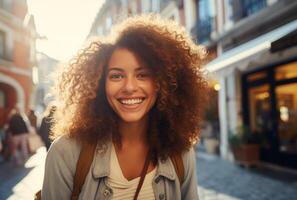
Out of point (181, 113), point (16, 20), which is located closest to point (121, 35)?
point (181, 113)

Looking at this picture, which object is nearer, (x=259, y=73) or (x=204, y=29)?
(x=259, y=73)

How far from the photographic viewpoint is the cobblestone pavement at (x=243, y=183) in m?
6.08

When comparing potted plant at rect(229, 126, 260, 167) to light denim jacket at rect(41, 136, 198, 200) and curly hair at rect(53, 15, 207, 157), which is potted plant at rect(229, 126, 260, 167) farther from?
light denim jacket at rect(41, 136, 198, 200)

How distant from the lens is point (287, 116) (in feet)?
29.1

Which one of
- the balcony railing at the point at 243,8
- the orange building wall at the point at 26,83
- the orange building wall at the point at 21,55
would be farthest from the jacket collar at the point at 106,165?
the orange building wall at the point at 21,55

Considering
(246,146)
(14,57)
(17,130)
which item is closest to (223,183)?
(246,146)

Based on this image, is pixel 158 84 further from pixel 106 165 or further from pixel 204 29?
pixel 204 29

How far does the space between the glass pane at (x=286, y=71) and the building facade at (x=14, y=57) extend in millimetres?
14598

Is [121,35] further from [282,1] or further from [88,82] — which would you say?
[282,1]

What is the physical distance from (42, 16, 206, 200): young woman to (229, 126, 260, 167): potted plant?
7148 millimetres

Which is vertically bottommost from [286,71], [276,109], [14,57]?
[276,109]

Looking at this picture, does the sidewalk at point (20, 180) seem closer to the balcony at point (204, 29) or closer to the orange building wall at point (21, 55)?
the balcony at point (204, 29)

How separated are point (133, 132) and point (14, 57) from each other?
2008cm

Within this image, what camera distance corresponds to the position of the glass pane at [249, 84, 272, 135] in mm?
9609
